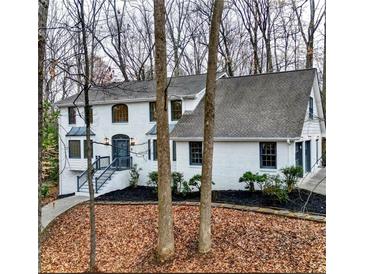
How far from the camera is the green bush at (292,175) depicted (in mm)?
6414

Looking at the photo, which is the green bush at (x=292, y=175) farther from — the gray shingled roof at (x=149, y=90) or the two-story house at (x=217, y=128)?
the gray shingled roof at (x=149, y=90)

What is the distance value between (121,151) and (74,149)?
2016mm

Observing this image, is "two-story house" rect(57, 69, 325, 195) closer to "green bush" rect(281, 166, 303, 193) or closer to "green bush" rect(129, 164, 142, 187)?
"green bush" rect(129, 164, 142, 187)

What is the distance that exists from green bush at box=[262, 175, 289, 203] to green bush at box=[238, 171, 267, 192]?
0.10 meters

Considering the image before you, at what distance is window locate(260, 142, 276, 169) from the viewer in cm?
700

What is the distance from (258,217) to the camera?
15.9ft

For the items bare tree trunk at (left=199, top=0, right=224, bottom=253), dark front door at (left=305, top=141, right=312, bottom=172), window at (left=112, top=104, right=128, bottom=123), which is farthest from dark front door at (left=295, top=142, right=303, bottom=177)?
window at (left=112, top=104, right=128, bottom=123)

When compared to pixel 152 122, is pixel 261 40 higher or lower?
higher

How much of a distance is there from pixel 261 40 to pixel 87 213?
5.64m

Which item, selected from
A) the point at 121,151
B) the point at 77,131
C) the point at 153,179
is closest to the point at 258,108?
the point at 153,179

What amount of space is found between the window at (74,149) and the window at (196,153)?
14.5 ft
